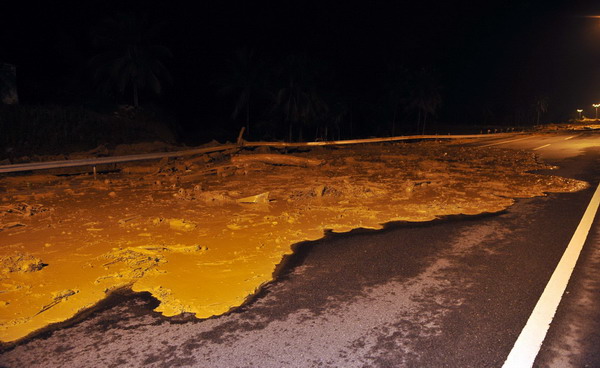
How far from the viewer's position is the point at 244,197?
30.9 feet

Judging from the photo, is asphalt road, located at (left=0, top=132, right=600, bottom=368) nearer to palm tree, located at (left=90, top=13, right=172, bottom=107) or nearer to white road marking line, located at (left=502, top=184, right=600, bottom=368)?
white road marking line, located at (left=502, top=184, right=600, bottom=368)

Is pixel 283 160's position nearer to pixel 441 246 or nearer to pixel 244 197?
pixel 244 197

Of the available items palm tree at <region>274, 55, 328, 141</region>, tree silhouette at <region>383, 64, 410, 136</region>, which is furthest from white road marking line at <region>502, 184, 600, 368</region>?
tree silhouette at <region>383, 64, 410, 136</region>

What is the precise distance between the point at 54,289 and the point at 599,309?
5109mm

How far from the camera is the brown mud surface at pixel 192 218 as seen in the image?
4422mm

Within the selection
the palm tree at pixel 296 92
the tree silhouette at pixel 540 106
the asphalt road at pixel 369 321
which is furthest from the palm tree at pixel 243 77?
the tree silhouette at pixel 540 106

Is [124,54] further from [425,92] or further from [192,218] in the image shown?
[425,92]

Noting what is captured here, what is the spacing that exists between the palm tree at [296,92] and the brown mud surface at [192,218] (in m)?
37.9

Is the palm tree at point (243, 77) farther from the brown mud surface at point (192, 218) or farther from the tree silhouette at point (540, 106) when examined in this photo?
the tree silhouette at point (540, 106)

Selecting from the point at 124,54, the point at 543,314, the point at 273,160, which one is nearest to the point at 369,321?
the point at 543,314

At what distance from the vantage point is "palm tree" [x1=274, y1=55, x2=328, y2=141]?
2067 inches

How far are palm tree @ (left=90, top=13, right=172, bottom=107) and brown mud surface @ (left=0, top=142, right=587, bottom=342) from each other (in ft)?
85.5

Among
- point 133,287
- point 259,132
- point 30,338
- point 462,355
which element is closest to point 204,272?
point 133,287

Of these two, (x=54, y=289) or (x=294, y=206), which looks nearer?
(x=54, y=289)
